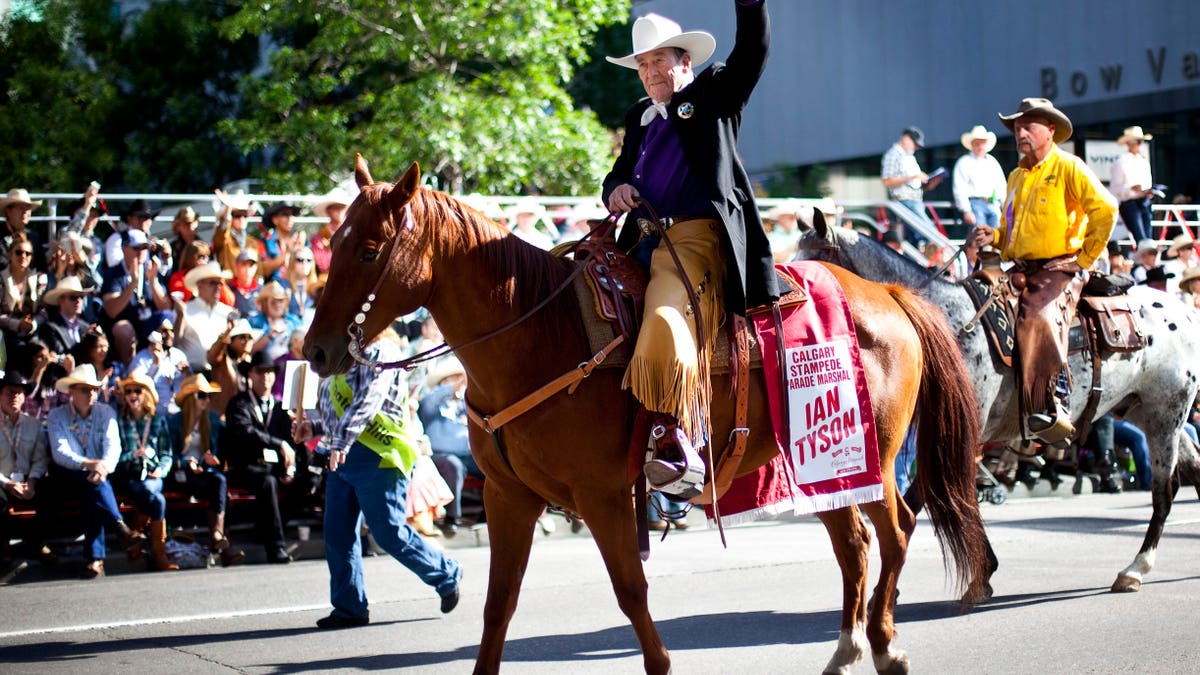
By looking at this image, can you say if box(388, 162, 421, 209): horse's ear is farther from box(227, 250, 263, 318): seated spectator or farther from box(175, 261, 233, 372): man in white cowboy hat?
box(227, 250, 263, 318): seated spectator

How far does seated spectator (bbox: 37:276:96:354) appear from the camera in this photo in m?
12.4

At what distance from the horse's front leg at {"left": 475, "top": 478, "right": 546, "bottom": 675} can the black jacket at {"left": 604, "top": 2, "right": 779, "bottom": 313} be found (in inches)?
50.8

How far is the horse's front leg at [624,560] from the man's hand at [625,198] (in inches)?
49.6

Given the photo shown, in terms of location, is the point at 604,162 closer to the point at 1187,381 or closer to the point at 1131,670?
the point at 1187,381

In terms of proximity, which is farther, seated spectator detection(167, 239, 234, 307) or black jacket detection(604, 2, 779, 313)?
seated spectator detection(167, 239, 234, 307)

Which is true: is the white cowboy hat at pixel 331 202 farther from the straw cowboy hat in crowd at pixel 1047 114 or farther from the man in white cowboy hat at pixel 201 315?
the straw cowboy hat in crowd at pixel 1047 114

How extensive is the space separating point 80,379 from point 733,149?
720 cm

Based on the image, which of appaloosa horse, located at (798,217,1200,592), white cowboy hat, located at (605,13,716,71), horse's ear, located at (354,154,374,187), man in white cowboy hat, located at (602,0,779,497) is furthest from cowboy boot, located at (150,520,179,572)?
white cowboy hat, located at (605,13,716,71)

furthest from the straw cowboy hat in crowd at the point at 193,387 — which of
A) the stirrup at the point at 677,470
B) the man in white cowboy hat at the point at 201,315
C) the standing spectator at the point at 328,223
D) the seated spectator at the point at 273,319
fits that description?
the stirrup at the point at 677,470

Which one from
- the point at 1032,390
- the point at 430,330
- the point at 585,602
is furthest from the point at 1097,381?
the point at 430,330

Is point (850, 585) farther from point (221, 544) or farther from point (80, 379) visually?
point (80, 379)

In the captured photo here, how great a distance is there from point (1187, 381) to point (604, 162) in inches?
567

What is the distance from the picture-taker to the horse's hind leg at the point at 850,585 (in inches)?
250

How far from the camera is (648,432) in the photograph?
5730mm
